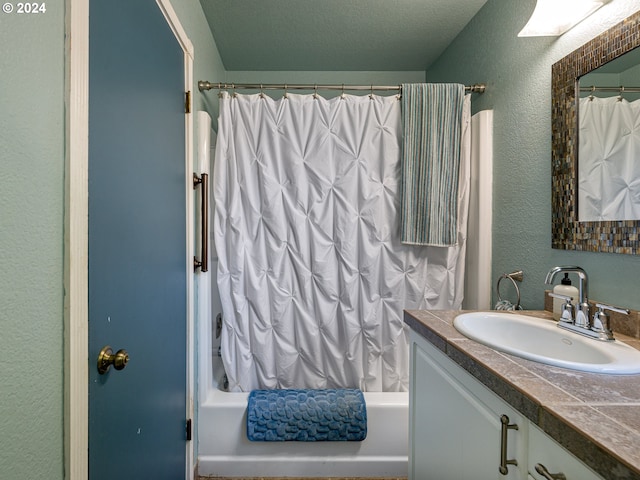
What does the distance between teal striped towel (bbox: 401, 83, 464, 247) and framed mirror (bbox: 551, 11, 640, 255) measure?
51 cm

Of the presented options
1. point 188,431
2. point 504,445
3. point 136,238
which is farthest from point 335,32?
point 188,431

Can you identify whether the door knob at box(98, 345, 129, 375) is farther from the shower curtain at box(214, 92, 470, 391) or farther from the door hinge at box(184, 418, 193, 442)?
the shower curtain at box(214, 92, 470, 391)

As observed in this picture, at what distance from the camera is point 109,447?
815 mm

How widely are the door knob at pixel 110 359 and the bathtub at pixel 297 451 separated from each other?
95cm

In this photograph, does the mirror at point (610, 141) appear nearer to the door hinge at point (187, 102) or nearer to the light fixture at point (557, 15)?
the light fixture at point (557, 15)

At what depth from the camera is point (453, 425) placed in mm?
913

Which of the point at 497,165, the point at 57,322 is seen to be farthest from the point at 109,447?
the point at 497,165

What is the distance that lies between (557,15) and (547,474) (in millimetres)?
1448

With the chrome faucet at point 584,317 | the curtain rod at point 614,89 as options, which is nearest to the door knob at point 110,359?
the chrome faucet at point 584,317

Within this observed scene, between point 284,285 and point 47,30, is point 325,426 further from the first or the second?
point 47,30

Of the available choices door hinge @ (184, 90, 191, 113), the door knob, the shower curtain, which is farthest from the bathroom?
the shower curtain

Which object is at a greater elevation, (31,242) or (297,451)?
(31,242)

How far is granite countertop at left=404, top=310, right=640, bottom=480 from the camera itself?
18.2 inches

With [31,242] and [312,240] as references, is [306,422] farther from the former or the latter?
[31,242]
